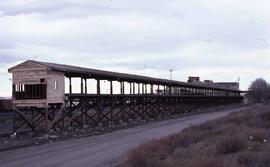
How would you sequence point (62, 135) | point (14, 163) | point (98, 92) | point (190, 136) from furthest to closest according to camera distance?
point (98, 92) < point (62, 135) < point (190, 136) < point (14, 163)

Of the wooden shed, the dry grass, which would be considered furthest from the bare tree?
the dry grass

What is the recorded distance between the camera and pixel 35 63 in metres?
38.6

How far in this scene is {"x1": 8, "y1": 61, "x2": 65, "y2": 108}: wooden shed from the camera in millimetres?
38312

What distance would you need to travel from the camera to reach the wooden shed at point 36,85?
38312 mm

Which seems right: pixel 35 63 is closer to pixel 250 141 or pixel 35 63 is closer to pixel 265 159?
pixel 250 141

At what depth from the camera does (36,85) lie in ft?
127

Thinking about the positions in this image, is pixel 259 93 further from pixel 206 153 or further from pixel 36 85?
pixel 206 153

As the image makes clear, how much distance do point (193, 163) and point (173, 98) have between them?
68.5 m

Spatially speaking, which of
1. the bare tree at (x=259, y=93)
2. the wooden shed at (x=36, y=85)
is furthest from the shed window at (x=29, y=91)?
the bare tree at (x=259, y=93)

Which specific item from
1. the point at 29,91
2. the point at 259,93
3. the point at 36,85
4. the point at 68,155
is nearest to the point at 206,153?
the point at 68,155

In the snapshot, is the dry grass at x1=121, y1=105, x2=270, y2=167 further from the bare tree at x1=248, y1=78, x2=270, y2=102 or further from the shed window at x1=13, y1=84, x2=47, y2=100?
the bare tree at x1=248, y1=78, x2=270, y2=102

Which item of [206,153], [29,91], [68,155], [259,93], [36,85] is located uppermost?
[36,85]

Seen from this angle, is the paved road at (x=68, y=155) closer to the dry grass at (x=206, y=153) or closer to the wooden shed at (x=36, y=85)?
the dry grass at (x=206, y=153)

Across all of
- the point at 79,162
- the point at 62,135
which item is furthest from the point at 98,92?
the point at 79,162
